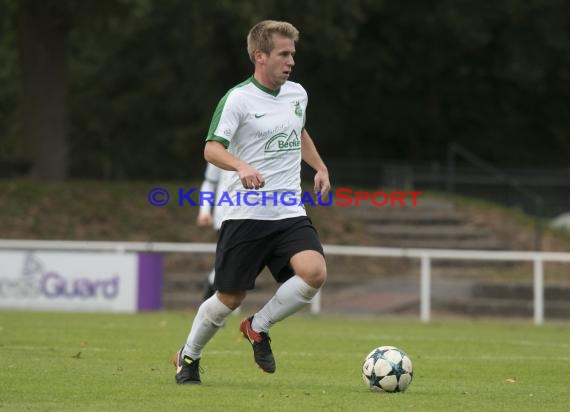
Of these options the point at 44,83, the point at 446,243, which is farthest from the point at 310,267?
the point at 44,83

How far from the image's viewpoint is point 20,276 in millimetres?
20141

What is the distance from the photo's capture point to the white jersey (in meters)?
8.52

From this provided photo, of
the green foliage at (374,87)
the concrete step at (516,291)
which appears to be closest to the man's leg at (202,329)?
the concrete step at (516,291)

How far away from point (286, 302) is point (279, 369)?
1.80 metres

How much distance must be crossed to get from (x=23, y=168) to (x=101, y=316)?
1211cm

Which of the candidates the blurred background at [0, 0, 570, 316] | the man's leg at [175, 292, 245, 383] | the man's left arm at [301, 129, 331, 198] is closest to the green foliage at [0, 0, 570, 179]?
the blurred background at [0, 0, 570, 316]

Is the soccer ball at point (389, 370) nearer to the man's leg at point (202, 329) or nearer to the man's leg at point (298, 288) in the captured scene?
the man's leg at point (298, 288)

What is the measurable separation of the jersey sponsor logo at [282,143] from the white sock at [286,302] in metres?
0.83

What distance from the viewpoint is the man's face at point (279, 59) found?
847 centimetres

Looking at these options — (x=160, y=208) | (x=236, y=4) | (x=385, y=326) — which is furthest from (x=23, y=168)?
(x=385, y=326)

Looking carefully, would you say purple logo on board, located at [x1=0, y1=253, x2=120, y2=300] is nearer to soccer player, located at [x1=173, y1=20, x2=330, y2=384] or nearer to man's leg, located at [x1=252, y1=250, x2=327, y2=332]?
soccer player, located at [x1=173, y1=20, x2=330, y2=384]

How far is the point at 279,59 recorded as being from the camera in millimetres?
8492

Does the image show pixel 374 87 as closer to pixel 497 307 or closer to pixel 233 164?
pixel 497 307

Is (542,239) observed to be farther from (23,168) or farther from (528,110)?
(528,110)
